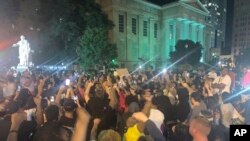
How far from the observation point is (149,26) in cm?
6469

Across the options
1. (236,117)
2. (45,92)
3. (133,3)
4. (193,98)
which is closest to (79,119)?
(193,98)

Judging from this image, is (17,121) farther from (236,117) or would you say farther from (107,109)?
(236,117)

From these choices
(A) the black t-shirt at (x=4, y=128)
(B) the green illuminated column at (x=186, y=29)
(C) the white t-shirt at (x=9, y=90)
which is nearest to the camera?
(A) the black t-shirt at (x=4, y=128)

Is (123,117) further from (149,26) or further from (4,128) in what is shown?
(149,26)

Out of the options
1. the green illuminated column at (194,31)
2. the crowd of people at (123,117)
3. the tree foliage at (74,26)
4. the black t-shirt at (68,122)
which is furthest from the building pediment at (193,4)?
the black t-shirt at (68,122)

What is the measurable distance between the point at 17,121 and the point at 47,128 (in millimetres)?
1042

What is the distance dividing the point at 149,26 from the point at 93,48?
2926 centimetres

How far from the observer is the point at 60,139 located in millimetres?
4102

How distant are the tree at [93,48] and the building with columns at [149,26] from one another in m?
15.6

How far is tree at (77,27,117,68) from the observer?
1485 inches

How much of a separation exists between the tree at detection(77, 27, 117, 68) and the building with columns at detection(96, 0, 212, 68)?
51.1 feet

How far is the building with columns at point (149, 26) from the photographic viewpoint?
55553 millimetres

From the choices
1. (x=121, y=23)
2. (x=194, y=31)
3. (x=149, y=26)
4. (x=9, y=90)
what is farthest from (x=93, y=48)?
(x=194, y=31)

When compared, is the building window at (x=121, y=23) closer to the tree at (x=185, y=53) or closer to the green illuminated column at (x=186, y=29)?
the tree at (x=185, y=53)
